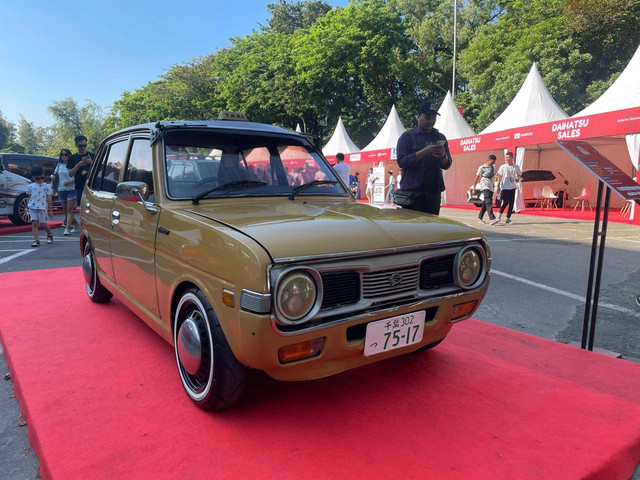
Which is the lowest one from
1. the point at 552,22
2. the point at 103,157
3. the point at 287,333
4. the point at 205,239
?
the point at 287,333

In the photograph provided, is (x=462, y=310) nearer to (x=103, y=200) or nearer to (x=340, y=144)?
(x=103, y=200)

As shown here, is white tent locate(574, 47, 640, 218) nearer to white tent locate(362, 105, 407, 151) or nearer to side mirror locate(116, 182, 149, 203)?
white tent locate(362, 105, 407, 151)

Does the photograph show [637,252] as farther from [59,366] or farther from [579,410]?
[59,366]

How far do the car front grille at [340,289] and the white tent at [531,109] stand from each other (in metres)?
16.1

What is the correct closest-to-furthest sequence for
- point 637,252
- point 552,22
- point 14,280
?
point 14,280 < point 637,252 < point 552,22

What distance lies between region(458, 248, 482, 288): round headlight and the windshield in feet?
3.84

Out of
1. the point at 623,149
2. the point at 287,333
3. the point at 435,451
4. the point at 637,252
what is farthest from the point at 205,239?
the point at 623,149

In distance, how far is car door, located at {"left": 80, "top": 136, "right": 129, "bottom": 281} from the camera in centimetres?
349

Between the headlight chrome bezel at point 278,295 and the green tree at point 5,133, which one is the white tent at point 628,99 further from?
the green tree at point 5,133

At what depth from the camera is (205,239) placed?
2.14 m

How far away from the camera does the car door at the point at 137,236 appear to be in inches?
107

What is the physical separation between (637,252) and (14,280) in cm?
928

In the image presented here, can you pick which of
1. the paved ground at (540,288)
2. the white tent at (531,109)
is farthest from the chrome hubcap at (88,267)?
the white tent at (531,109)

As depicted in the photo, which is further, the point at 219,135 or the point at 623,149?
the point at 623,149
